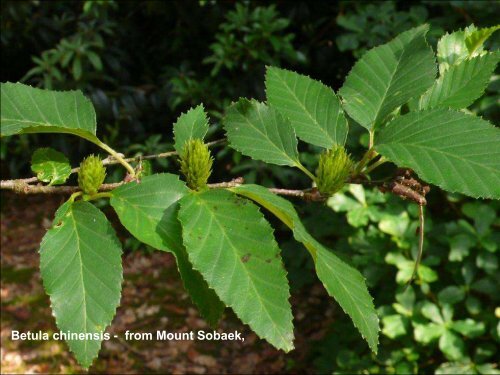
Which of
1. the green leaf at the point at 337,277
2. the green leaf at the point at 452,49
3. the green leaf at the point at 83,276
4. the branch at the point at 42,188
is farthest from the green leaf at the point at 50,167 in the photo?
the green leaf at the point at 452,49

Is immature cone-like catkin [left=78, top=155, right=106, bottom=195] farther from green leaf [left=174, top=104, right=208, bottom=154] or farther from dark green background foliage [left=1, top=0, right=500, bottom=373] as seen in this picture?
dark green background foliage [left=1, top=0, right=500, bottom=373]

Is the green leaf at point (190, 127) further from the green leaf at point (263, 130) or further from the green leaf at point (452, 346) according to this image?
the green leaf at point (452, 346)

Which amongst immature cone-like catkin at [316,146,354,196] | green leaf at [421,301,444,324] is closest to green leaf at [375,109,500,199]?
immature cone-like catkin at [316,146,354,196]

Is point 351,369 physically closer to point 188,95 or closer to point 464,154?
point 188,95

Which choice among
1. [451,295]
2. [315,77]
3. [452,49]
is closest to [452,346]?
[451,295]

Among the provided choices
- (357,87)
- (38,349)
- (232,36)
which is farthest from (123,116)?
(357,87)

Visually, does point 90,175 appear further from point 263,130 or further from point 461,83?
point 461,83
